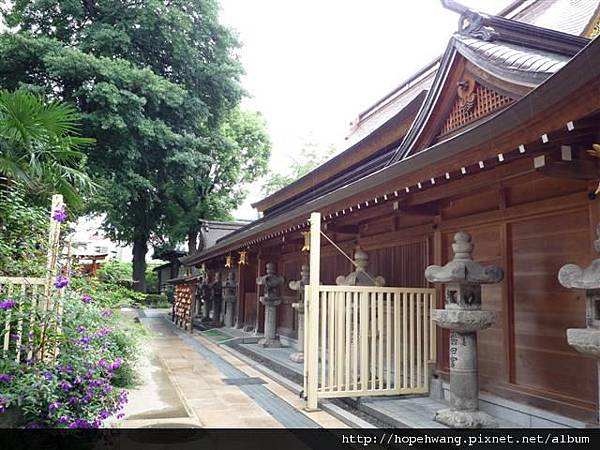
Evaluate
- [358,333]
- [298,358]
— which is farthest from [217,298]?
[358,333]

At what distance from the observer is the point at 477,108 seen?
576cm

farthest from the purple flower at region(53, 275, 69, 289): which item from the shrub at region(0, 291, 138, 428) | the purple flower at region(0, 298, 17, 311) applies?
the purple flower at region(0, 298, 17, 311)

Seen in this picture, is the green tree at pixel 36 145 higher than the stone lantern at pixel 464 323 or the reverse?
higher

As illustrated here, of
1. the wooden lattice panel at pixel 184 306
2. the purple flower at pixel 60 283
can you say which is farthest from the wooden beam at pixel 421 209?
the wooden lattice panel at pixel 184 306

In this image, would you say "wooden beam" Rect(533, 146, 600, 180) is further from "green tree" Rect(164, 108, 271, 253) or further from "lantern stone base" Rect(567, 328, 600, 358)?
"green tree" Rect(164, 108, 271, 253)

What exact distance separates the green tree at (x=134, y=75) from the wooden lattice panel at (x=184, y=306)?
12.9ft

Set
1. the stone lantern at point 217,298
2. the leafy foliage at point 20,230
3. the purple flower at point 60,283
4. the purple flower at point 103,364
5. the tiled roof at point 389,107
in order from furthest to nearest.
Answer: the stone lantern at point 217,298
the tiled roof at point 389,107
the leafy foliage at point 20,230
the purple flower at point 103,364
the purple flower at point 60,283

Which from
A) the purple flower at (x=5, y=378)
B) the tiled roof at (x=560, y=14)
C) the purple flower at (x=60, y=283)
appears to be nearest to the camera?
the purple flower at (x=5, y=378)

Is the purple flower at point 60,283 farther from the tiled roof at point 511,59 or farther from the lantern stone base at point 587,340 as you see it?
the tiled roof at point 511,59

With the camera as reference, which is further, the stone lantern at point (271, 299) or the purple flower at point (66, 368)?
the stone lantern at point (271, 299)

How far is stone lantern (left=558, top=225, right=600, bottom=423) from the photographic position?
3045 mm

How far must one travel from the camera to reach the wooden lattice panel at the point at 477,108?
5398mm

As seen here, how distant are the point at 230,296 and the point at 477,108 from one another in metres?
11.9

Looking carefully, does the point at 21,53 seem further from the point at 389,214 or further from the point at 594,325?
the point at 594,325
